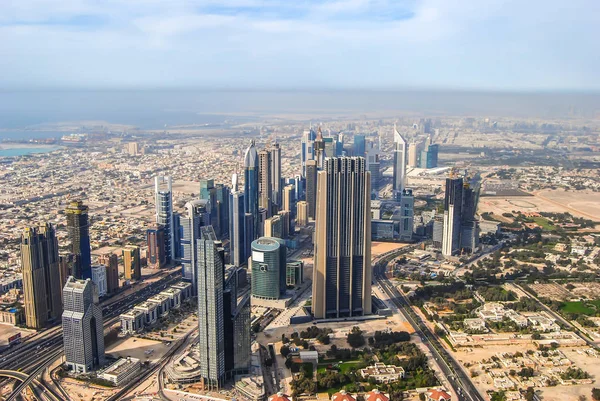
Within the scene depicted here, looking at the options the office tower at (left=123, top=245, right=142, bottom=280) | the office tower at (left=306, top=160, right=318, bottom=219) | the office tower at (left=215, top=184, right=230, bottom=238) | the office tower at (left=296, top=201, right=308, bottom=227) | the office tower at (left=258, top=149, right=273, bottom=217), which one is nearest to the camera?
the office tower at (left=123, top=245, right=142, bottom=280)

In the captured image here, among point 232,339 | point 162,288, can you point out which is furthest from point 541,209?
point 232,339

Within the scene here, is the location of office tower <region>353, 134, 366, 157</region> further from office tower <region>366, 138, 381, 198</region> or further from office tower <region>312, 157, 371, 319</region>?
office tower <region>312, 157, 371, 319</region>

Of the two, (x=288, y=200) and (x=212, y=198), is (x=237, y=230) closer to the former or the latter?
(x=212, y=198)

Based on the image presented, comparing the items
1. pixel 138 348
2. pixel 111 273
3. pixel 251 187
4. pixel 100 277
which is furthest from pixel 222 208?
pixel 138 348

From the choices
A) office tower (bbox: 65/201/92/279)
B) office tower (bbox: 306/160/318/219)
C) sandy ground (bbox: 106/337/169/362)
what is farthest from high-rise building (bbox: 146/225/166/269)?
office tower (bbox: 306/160/318/219)

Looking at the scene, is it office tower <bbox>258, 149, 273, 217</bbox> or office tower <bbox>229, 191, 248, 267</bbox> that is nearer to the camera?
office tower <bbox>229, 191, 248, 267</bbox>

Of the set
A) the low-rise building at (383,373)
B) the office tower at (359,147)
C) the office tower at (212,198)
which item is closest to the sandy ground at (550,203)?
the office tower at (359,147)
